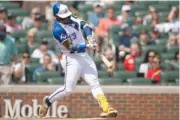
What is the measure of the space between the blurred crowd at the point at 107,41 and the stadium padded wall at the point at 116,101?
0.40 m

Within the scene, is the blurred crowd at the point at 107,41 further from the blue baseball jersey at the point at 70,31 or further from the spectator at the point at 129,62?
the blue baseball jersey at the point at 70,31

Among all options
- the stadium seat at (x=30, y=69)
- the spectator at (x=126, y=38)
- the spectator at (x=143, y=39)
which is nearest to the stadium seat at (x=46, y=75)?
the stadium seat at (x=30, y=69)

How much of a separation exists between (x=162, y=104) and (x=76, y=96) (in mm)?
1578

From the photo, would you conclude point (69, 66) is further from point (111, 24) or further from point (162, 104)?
point (111, 24)

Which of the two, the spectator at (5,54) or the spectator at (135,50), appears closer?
the spectator at (5,54)

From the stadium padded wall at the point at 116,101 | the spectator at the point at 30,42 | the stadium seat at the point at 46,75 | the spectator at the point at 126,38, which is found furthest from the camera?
the spectator at the point at 126,38

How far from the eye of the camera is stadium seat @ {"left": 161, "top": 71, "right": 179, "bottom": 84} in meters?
13.2

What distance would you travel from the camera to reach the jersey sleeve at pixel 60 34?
31.4 feet

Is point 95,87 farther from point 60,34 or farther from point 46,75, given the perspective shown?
point 46,75

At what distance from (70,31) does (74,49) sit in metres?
0.27

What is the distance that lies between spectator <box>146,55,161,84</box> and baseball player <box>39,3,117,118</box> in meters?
3.54

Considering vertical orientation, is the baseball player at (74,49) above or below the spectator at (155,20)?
below

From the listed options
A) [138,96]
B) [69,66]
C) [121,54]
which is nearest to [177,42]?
[121,54]

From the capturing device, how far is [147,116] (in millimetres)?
12664
